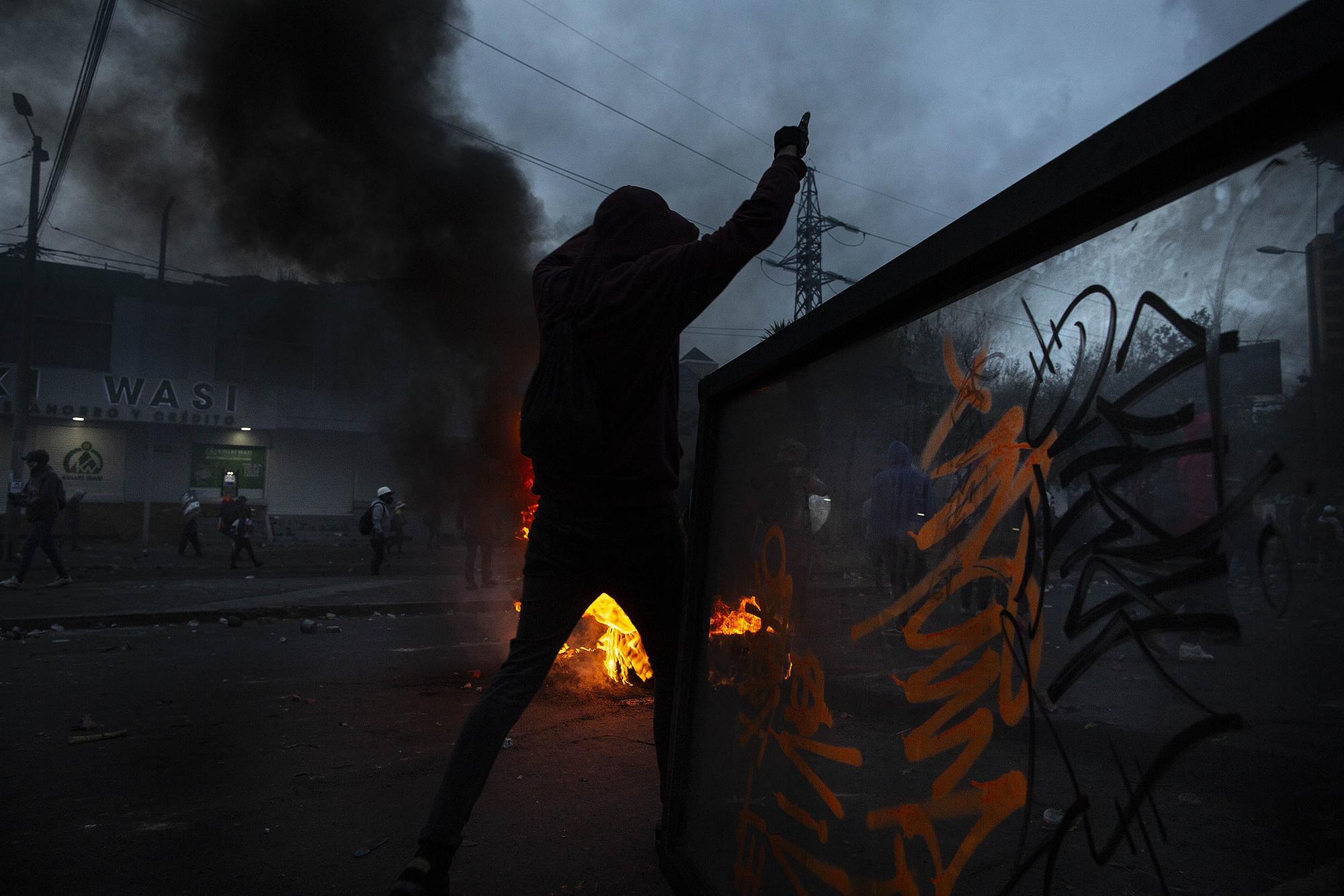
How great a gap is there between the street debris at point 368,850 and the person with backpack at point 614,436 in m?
0.73

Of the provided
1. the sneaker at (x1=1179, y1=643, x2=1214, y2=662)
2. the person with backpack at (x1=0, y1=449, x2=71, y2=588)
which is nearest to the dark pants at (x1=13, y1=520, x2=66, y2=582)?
the person with backpack at (x1=0, y1=449, x2=71, y2=588)

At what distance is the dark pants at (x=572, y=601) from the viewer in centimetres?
200

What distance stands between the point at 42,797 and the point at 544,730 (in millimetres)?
1924

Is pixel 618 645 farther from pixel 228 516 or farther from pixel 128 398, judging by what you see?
pixel 128 398

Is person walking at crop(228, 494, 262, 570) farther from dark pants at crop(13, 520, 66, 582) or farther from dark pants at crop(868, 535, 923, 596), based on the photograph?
dark pants at crop(868, 535, 923, 596)

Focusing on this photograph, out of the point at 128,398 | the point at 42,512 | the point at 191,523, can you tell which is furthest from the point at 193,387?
the point at 42,512

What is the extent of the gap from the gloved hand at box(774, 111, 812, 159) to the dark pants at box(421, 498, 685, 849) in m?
1.01


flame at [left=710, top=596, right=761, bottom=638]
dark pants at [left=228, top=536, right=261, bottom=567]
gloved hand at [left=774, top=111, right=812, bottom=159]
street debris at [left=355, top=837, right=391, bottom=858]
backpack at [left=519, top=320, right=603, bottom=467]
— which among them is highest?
gloved hand at [left=774, top=111, right=812, bottom=159]

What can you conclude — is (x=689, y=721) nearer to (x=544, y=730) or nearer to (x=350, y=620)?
(x=544, y=730)

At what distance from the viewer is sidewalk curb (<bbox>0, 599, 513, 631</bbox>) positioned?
7.86 metres

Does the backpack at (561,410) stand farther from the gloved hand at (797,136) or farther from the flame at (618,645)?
the flame at (618,645)

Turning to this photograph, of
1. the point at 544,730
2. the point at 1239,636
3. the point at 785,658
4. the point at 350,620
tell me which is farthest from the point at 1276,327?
the point at 350,620

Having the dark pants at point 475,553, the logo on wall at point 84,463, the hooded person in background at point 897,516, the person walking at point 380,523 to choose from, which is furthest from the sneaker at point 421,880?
the logo on wall at point 84,463

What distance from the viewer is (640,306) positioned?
2.10 meters
